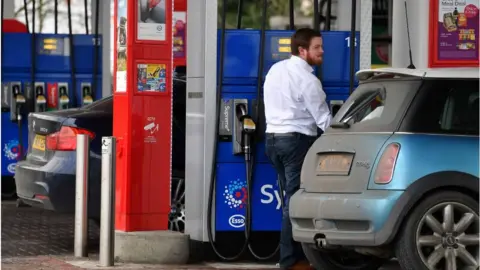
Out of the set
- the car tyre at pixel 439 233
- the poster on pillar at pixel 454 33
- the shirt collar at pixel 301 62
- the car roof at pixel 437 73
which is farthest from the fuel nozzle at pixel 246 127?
the car tyre at pixel 439 233

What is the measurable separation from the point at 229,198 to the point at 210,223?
263mm

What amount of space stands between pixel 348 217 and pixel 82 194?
319 cm

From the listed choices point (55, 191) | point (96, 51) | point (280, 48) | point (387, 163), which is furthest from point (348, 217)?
point (96, 51)

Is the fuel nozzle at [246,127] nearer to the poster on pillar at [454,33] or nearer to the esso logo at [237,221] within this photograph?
the esso logo at [237,221]

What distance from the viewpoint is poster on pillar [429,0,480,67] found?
10305 mm

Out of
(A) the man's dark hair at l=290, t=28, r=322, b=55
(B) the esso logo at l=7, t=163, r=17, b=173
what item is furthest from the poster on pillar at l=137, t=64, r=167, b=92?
(B) the esso logo at l=7, t=163, r=17, b=173

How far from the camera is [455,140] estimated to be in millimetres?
8266

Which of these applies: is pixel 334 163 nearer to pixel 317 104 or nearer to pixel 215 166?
pixel 317 104

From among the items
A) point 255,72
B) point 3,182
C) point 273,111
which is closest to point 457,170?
point 273,111

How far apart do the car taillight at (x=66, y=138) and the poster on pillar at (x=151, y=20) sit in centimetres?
145

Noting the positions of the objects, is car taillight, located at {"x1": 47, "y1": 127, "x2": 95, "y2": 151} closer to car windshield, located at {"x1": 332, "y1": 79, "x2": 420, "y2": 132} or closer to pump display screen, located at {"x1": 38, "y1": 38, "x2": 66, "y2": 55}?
car windshield, located at {"x1": 332, "y1": 79, "x2": 420, "y2": 132}

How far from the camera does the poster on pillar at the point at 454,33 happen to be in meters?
10.3

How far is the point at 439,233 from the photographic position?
8172mm

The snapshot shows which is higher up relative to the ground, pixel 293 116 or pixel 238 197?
pixel 293 116
